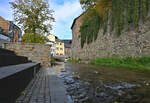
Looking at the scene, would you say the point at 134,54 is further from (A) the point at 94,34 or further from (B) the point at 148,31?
(A) the point at 94,34

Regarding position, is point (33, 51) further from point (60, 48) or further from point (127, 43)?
point (60, 48)

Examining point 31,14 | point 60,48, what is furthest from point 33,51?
point 60,48

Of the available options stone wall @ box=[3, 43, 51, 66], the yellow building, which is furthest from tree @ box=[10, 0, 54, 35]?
the yellow building

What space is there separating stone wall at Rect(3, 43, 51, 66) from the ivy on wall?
7.88 m

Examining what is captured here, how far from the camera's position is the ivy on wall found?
10609mm

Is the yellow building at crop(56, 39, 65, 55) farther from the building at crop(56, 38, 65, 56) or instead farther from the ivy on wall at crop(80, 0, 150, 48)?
the ivy on wall at crop(80, 0, 150, 48)

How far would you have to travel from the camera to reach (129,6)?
38.3 feet

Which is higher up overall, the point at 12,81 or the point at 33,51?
the point at 33,51

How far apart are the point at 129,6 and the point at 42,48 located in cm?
900

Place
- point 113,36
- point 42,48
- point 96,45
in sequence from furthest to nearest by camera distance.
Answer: point 96,45
point 113,36
point 42,48

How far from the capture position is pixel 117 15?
13.8 meters

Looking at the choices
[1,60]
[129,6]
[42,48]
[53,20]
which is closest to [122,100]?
[1,60]

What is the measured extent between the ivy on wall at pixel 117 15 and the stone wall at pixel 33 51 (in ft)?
25.9

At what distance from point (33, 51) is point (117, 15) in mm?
9658
